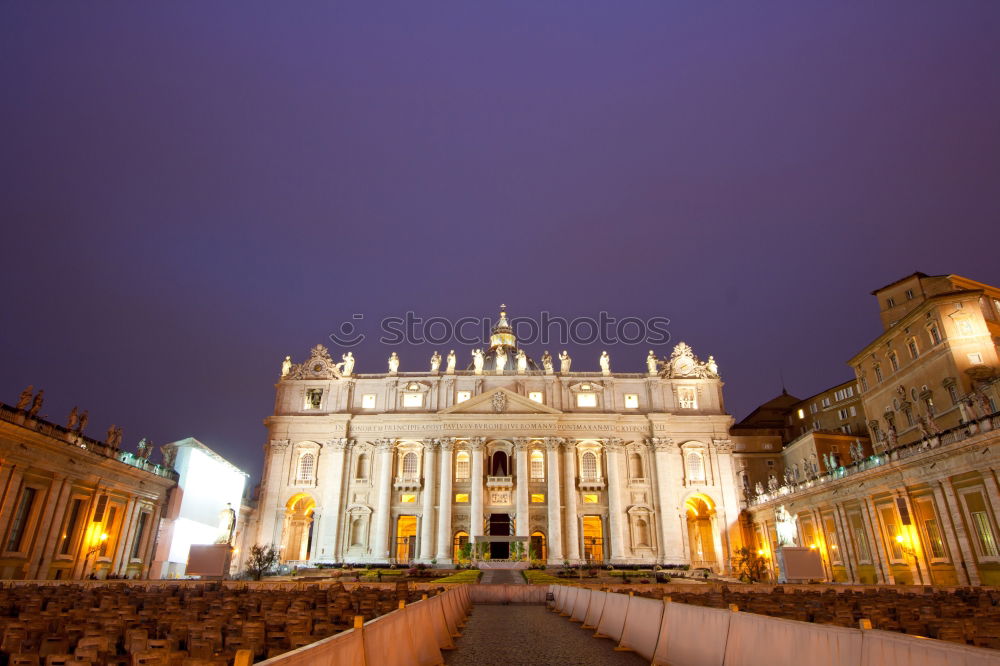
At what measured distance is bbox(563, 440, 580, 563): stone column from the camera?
59.1m

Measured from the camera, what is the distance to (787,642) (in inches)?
315

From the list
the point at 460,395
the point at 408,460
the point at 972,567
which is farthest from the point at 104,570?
the point at 972,567

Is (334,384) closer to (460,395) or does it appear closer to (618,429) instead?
(460,395)

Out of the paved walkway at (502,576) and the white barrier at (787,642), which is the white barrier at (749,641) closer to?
the white barrier at (787,642)

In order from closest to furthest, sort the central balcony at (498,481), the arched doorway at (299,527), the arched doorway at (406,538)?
1. the arched doorway at (406,538)
2. the central balcony at (498,481)
3. the arched doorway at (299,527)

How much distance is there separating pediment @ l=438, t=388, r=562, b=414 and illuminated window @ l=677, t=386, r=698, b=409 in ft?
49.5

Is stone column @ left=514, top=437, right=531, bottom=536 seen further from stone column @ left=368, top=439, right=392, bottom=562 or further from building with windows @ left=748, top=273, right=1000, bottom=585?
building with windows @ left=748, top=273, right=1000, bottom=585

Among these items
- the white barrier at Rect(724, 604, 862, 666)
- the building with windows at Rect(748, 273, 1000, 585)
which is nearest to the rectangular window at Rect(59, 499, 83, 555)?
the white barrier at Rect(724, 604, 862, 666)

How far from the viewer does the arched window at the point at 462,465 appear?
6297cm

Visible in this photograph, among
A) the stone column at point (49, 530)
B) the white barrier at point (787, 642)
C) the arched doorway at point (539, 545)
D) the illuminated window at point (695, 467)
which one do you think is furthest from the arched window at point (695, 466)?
the white barrier at point (787, 642)

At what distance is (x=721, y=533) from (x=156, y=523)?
5236cm

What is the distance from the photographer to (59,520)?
34812 millimetres

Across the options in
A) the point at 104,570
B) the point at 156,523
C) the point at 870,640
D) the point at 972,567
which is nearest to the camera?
the point at 870,640

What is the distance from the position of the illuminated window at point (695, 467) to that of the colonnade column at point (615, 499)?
307 inches
